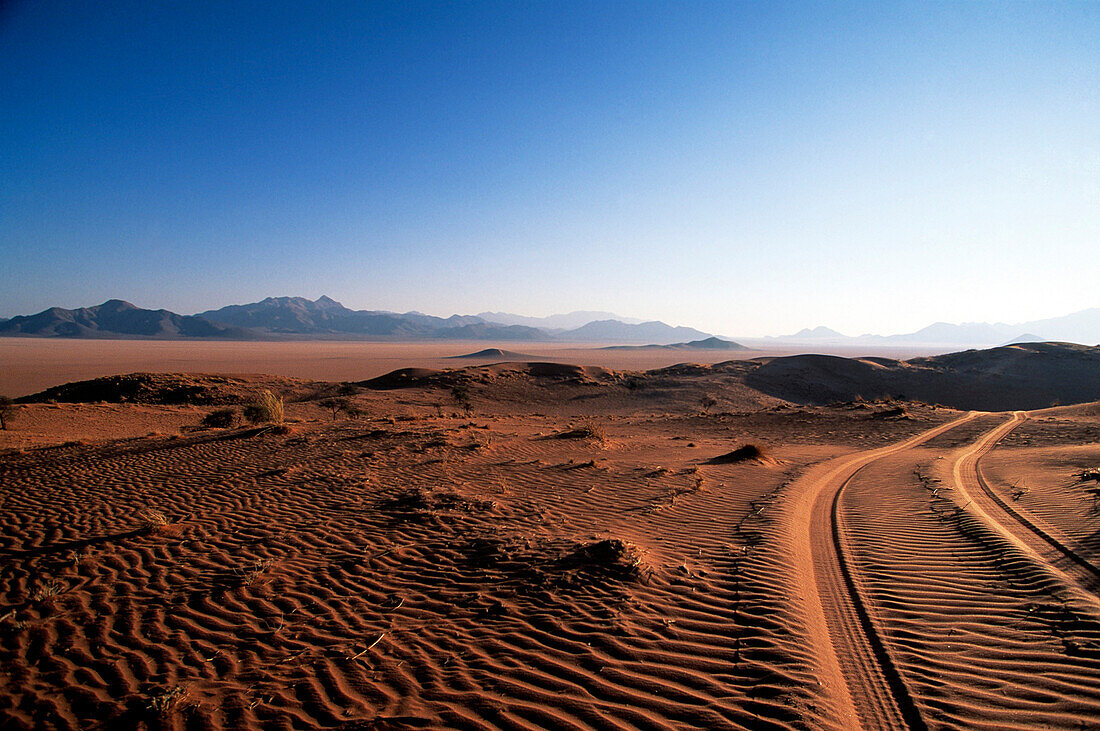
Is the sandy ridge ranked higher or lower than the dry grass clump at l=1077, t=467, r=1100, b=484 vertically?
lower

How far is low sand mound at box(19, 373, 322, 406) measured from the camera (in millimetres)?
28422

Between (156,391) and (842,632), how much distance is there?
36.6 metres

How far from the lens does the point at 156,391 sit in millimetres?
29438

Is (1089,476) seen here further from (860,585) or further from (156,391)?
(156,391)

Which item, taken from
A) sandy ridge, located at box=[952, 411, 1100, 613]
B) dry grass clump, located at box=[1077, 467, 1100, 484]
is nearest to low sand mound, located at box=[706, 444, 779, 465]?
sandy ridge, located at box=[952, 411, 1100, 613]

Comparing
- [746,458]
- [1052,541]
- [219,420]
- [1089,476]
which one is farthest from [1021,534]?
[219,420]

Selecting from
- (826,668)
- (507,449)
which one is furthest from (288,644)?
(507,449)

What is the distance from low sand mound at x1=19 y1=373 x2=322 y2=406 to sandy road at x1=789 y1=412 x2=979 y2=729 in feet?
101

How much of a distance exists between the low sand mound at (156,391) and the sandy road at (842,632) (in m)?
30.9

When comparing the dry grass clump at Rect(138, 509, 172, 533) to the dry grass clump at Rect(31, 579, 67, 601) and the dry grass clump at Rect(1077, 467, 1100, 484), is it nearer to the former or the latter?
the dry grass clump at Rect(31, 579, 67, 601)

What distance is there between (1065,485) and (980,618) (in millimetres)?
6065

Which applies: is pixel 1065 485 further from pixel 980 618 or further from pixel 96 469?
pixel 96 469

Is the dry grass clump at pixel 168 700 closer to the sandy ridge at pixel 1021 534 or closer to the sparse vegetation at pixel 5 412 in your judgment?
the sandy ridge at pixel 1021 534

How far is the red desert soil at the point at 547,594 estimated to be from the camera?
11.1ft
